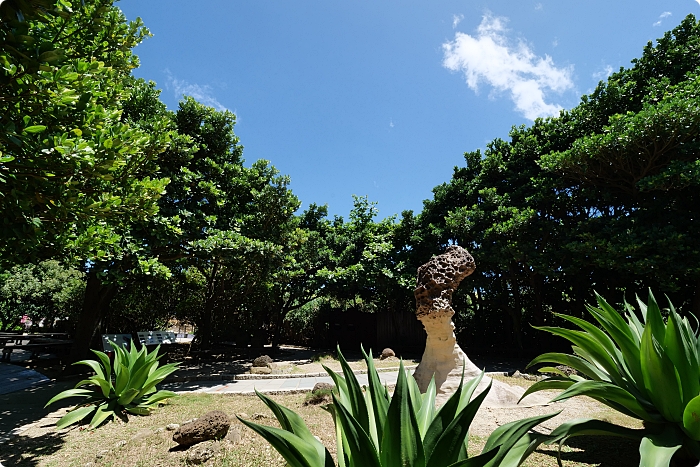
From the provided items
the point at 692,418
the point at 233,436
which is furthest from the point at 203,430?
the point at 692,418

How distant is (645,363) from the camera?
2.70 m

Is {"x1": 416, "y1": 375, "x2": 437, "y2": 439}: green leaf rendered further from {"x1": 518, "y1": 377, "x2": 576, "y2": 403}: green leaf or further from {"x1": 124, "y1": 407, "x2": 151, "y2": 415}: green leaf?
{"x1": 124, "y1": 407, "x2": 151, "y2": 415}: green leaf

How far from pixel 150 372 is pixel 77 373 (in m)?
5.93

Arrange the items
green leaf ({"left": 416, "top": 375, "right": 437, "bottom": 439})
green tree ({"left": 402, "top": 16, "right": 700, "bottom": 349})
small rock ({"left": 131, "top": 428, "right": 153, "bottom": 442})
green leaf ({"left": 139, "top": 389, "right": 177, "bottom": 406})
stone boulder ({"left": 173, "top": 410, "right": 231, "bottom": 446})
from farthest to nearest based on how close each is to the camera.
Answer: green tree ({"left": 402, "top": 16, "right": 700, "bottom": 349}), green leaf ({"left": 139, "top": 389, "right": 177, "bottom": 406}), small rock ({"left": 131, "top": 428, "right": 153, "bottom": 442}), stone boulder ({"left": 173, "top": 410, "right": 231, "bottom": 446}), green leaf ({"left": 416, "top": 375, "right": 437, "bottom": 439})

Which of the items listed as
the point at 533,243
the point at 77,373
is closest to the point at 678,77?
the point at 533,243

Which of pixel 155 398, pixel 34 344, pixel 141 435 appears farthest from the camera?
pixel 34 344

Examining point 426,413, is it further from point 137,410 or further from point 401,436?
point 137,410

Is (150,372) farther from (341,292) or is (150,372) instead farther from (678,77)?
(678,77)

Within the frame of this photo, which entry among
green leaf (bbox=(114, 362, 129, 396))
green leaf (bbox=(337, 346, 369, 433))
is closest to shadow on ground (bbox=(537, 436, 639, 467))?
green leaf (bbox=(337, 346, 369, 433))

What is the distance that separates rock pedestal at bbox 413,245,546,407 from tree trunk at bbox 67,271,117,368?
8.50 meters

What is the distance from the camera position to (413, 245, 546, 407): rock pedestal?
6.41m

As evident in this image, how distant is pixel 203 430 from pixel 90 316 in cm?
805

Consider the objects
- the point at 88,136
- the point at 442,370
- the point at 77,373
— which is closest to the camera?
the point at 88,136

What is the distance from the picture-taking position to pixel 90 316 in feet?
32.6
